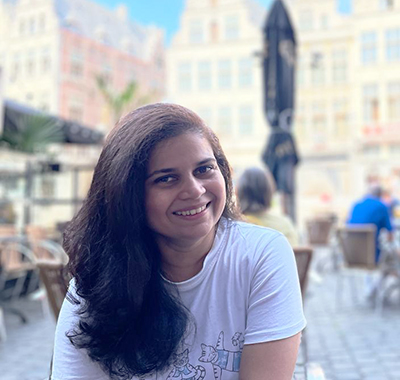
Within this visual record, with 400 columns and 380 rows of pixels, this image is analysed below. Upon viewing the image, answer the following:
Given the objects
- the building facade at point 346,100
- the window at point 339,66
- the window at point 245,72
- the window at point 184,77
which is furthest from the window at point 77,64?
the window at point 339,66

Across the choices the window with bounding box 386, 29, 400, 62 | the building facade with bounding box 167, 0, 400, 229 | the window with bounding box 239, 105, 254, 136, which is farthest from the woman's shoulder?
the window with bounding box 239, 105, 254, 136

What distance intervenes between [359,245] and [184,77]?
24.9 metres

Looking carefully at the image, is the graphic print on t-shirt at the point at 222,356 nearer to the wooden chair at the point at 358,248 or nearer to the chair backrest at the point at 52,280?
the chair backrest at the point at 52,280

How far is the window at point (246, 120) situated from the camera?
27.9 m

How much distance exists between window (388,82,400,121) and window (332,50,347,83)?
93.4 inches

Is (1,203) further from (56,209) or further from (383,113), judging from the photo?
(383,113)

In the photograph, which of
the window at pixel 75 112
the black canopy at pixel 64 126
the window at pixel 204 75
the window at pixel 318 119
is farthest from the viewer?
the window at pixel 75 112

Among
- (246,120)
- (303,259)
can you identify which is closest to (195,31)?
(246,120)

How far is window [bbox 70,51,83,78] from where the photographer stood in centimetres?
3155

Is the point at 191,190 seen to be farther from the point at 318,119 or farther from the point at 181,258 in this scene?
the point at 318,119

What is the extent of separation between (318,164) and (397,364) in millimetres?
23536

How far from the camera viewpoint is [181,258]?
1105 mm

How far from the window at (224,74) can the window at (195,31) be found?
1.78 m

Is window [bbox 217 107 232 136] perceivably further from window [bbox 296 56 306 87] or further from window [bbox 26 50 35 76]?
window [bbox 26 50 35 76]
